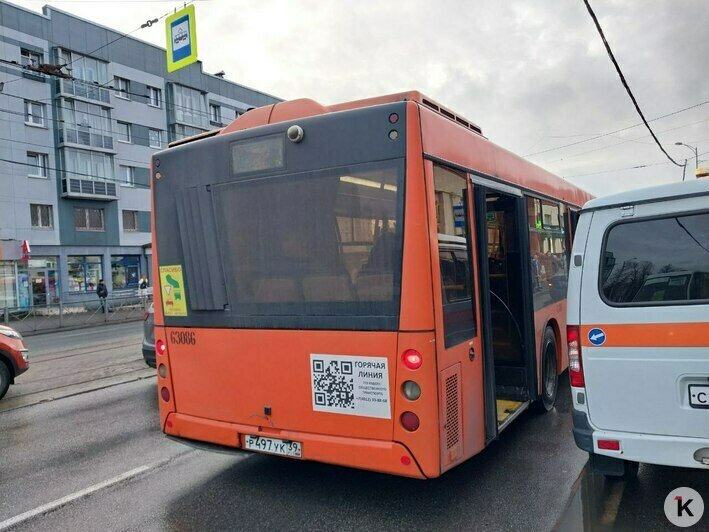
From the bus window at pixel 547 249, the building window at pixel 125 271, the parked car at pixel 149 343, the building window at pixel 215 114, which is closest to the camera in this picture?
the bus window at pixel 547 249

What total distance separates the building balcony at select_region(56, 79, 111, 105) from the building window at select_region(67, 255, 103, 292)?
33.4 ft

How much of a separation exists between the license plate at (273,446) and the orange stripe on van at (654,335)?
2216mm

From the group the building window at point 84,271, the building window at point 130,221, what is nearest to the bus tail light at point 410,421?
the building window at point 84,271

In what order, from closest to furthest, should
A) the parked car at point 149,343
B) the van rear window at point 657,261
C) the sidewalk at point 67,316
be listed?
the van rear window at point 657,261, the parked car at point 149,343, the sidewalk at point 67,316

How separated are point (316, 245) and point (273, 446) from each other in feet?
5.17

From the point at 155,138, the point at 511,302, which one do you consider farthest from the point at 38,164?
the point at 511,302

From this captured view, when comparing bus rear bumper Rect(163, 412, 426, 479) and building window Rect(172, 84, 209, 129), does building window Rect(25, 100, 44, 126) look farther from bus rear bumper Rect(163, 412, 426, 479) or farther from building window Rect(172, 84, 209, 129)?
bus rear bumper Rect(163, 412, 426, 479)

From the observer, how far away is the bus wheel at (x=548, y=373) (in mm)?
6465

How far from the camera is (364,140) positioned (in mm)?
3873

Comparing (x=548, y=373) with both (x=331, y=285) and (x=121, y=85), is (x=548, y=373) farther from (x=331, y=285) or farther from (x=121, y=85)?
(x=121, y=85)

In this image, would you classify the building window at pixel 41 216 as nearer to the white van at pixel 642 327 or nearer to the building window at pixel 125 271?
the building window at pixel 125 271

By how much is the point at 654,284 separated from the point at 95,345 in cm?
1460

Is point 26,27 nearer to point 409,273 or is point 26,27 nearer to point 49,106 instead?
point 49,106

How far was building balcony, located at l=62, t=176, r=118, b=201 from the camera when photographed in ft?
111
